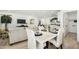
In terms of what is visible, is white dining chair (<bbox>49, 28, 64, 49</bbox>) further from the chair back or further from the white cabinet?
the white cabinet

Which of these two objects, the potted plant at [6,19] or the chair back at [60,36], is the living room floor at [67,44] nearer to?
the chair back at [60,36]

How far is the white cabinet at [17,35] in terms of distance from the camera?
4.93 feet

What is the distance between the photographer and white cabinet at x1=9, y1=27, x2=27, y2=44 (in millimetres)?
1503

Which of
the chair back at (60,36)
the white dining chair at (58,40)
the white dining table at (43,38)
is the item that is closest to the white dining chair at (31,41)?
the white dining table at (43,38)

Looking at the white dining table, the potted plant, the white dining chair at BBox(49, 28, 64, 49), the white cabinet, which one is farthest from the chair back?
the potted plant

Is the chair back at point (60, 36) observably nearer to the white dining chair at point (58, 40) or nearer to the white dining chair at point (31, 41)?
the white dining chair at point (58, 40)

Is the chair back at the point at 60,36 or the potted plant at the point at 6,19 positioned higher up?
the potted plant at the point at 6,19

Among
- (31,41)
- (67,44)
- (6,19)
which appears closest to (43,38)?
(31,41)

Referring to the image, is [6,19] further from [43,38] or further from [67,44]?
[67,44]

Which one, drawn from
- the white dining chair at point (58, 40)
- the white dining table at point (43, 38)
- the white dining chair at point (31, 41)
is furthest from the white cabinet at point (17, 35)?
the white dining chair at point (58, 40)

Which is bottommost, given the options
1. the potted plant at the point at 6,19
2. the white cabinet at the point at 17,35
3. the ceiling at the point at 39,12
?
the white cabinet at the point at 17,35
